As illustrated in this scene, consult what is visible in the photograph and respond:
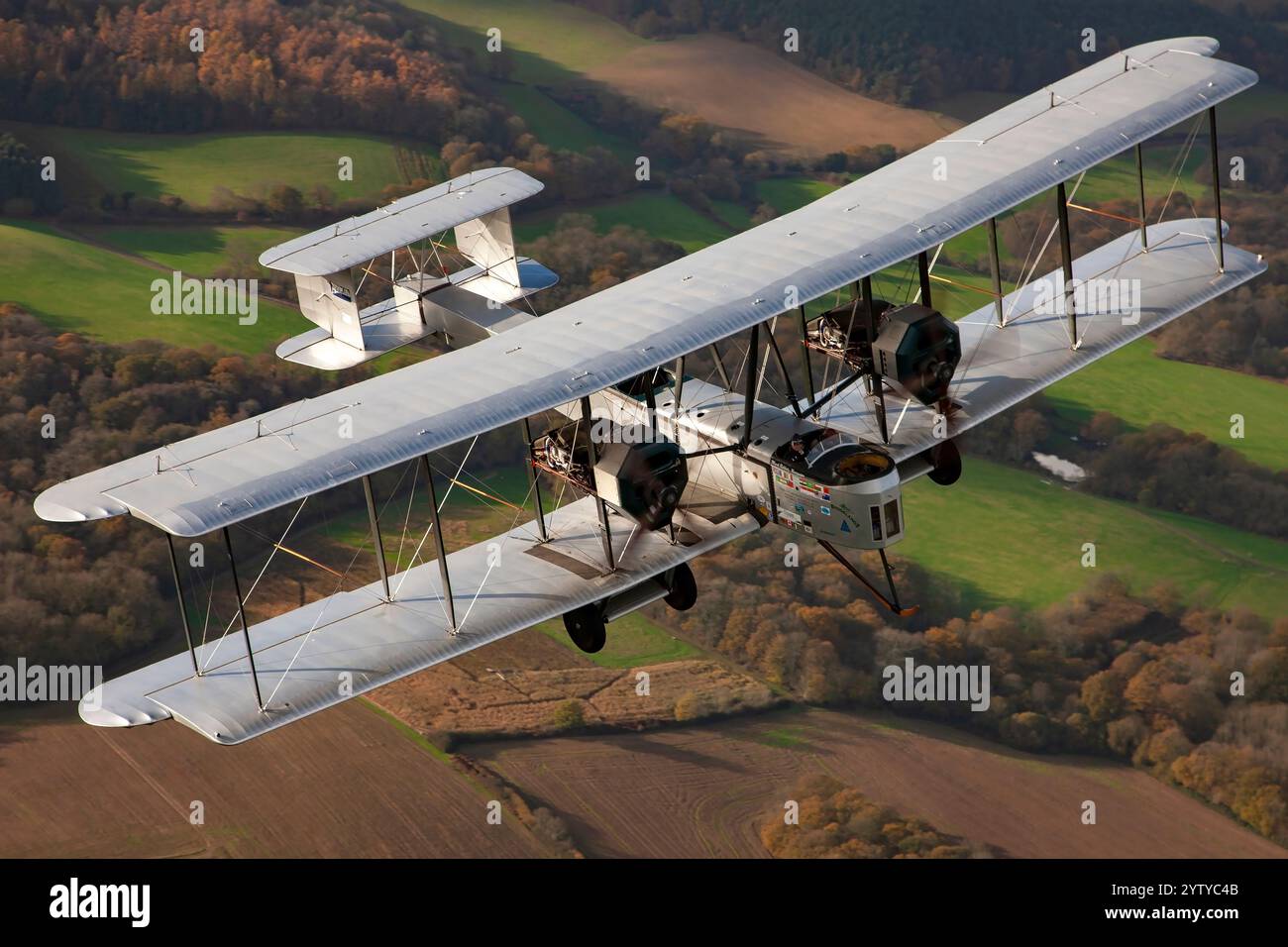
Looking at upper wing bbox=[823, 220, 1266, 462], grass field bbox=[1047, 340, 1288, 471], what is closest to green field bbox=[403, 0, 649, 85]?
grass field bbox=[1047, 340, 1288, 471]

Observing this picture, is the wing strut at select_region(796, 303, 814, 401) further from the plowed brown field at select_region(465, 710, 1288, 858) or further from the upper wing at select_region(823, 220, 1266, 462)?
the plowed brown field at select_region(465, 710, 1288, 858)

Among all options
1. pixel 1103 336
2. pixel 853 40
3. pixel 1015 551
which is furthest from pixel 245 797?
pixel 853 40

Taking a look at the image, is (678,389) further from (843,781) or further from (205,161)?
(205,161)

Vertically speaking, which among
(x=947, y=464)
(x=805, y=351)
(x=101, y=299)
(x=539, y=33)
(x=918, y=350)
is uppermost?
(x=918, y=350)

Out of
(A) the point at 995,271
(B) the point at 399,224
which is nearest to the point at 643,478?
(A) the point at 995,271

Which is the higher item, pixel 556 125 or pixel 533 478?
pixel 533 478

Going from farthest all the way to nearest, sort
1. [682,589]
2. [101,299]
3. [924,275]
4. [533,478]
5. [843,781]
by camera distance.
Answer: [101,299] < [843,781] < [924,275] < [682,589] < [533,478]
